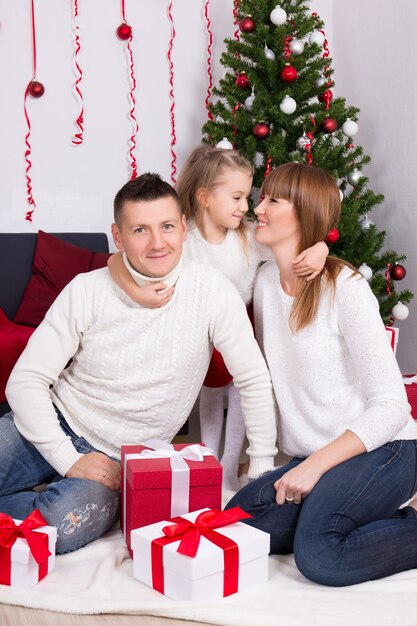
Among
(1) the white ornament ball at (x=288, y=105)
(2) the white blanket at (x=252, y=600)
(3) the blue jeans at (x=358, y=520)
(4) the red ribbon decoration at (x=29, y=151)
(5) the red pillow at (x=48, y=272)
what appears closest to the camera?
(2) the white blanket at (x=252, y=600)

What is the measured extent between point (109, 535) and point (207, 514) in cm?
42

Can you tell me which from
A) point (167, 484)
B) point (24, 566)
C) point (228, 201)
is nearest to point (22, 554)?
point (24, 566)

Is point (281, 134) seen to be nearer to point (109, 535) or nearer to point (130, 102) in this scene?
point (130, 102)

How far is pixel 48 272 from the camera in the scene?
11.0ft

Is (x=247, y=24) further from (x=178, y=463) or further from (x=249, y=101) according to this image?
(x=178, y=463)

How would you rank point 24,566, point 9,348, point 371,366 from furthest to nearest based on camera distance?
point 9,348 < point 371,366 < point 24,566

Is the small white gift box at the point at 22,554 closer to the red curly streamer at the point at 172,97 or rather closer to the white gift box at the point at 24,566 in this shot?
the white gift box at the point at 24,566

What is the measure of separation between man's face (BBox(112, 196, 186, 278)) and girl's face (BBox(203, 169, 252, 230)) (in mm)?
539

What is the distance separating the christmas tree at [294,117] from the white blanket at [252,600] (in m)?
1.65

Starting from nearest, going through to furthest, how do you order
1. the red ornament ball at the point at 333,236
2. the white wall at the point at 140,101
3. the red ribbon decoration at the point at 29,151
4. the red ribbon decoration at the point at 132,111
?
the red ornament ball at the point at 333,236 → the white wall at the point at 140,101 → the red ribbon decoration at the point at 29,151 → the red ribbon decoration at the point at 132,111

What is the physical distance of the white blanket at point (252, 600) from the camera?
59.2 inches

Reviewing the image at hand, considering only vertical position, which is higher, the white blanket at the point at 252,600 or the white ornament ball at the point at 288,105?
the white ornament ball at the point at 288,105

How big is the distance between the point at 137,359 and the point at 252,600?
0.65 metres

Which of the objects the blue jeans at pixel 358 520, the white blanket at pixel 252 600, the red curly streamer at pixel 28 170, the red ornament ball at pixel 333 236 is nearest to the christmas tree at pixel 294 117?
the red ornament ball at pixel 333 236
